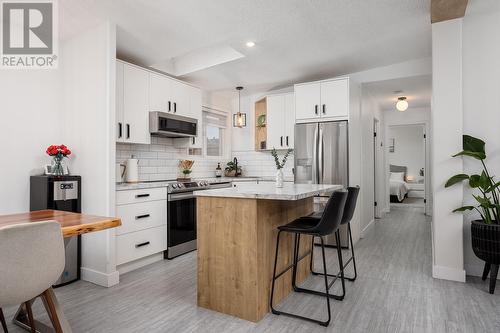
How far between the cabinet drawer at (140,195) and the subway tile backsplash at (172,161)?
0.67m

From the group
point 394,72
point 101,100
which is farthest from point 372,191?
point 101,100

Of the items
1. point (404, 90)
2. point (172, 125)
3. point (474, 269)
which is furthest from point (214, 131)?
point (474, 269)

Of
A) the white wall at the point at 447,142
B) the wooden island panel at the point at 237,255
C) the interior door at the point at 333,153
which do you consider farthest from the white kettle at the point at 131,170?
the white wall at the point at 447,142

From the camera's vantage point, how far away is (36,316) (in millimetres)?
2318

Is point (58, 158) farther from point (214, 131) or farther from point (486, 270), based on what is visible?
point (486, 270)

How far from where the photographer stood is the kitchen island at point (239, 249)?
2.22 meters

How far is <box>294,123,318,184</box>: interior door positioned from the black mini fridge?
285 cm

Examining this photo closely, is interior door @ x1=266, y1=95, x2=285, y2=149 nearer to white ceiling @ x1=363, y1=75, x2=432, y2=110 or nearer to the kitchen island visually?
white ceiling @ x1=363, y1=75, x2=432, y2=110

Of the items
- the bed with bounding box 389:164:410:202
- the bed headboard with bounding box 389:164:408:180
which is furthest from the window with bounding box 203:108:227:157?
the bed headboard with bounding box 389:164:408:180

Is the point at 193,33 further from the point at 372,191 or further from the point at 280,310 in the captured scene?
the point at 372,191

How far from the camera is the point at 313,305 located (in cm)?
246

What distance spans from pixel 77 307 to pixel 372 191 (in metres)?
5.28

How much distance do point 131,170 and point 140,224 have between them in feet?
2.42
